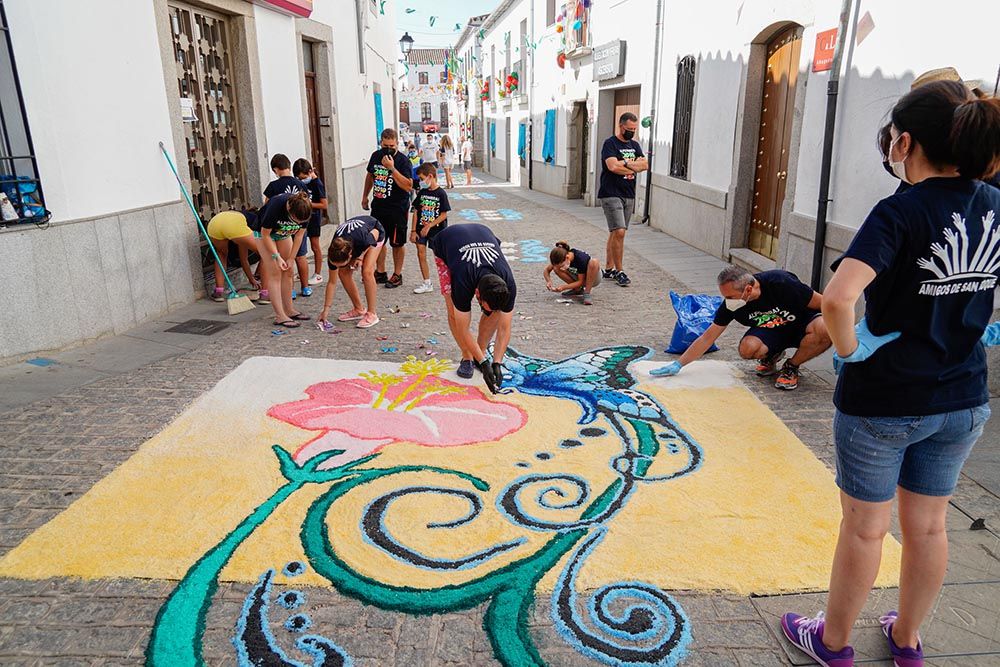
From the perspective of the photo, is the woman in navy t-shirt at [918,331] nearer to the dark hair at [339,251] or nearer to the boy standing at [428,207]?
the dark hair at [339,251]

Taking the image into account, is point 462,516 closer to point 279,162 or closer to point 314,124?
point 279,162

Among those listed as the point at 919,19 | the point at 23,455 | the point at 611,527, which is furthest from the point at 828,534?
the point at 919,19

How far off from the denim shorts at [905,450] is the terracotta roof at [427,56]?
219 feet

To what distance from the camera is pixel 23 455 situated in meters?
3.77

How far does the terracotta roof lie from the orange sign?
201 ft

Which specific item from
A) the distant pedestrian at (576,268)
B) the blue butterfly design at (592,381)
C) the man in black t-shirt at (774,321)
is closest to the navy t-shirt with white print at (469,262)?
the blue butterfly design at (592,381)

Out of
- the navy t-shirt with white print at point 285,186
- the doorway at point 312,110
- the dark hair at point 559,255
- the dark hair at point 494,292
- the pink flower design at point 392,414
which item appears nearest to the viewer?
the pink flower design at point 392,414

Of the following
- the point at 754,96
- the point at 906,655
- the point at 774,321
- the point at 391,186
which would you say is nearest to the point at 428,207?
the point at 391,186

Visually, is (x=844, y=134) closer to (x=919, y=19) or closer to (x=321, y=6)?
(x=919, y=19)

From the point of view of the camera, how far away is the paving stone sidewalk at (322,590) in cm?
237

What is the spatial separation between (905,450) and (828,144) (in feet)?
17.1

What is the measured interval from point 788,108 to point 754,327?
4.31m

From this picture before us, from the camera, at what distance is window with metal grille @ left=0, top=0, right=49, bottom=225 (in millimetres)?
4930

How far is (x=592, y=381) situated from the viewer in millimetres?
4887
